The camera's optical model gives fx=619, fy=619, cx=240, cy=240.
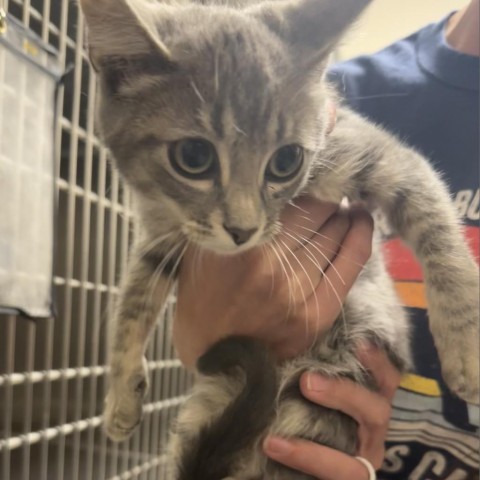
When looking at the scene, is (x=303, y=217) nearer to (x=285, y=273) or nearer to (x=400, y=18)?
(x=285, y=273)

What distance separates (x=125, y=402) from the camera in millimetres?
782

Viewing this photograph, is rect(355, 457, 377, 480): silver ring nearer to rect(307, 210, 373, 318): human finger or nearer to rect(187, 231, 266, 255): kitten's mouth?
rect(307, 210, 373, 318): human finger

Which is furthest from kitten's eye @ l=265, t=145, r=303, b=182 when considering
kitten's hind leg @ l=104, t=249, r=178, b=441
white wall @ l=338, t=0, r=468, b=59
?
white wall @ l=338, t=0, r=468, b=59

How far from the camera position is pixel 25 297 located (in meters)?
0.75

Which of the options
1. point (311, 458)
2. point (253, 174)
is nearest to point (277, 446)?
point (311, 458)

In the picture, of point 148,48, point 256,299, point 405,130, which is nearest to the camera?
point 148,48

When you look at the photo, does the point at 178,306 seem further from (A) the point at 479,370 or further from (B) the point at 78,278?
(A) the point at 479,370

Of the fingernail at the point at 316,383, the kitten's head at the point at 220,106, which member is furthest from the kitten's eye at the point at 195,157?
the fingernail at the point at 316,383

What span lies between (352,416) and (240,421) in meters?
0.12

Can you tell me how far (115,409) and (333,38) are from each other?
0.51 metres

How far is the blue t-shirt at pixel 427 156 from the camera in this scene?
801 mm

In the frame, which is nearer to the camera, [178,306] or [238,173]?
[238,173]

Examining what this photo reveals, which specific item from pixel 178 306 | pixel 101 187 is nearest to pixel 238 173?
pixel 178 306

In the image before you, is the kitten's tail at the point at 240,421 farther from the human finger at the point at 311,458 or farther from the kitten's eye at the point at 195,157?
the kitten's eye at the point at 195,157
